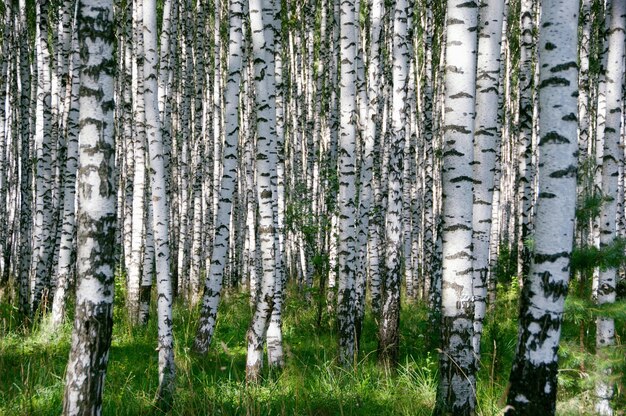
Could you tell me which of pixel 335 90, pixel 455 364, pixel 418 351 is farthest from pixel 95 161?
pixel 335 90

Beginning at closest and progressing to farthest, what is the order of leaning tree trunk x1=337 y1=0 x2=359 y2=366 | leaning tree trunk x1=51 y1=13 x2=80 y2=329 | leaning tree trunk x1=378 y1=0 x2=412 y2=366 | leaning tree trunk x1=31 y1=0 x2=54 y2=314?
leaning tree trunk x1=337 y1=0 x2=359 y2=366 < leaning tree trunk x1=378 y1=0 x2=412 y2=366 < leaning tree trunk x1=51 y1=13 x2=80 y2=329 < leaning tree trunk x1=31 y1=0 x2=54 y2=314

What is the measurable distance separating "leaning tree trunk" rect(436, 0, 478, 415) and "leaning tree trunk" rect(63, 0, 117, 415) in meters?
2.36

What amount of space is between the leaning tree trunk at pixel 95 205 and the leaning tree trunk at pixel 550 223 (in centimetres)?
258

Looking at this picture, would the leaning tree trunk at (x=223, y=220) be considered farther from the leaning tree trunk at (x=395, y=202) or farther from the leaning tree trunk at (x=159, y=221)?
the leaning tree trunk at (x=395, y=202)

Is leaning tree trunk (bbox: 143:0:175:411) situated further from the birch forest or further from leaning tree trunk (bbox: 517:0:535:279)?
leaning tree trunk (bbox: 517:0:535:279)

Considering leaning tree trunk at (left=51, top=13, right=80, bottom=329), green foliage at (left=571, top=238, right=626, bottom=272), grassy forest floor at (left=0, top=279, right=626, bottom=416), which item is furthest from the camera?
leaning tree trunk at (left=51, top=13, right=80, bottom=329)

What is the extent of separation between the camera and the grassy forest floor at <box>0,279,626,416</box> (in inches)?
180

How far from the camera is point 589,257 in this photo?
13.8 feet

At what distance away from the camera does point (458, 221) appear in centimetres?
394

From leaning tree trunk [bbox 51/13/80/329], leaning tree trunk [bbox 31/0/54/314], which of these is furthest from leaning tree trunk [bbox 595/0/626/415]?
leaning tree trunk [bbox 31/0/54/314]

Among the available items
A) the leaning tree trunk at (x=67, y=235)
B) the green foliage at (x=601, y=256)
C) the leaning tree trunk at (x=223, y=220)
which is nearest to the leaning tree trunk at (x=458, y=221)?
the green foliage at (x=601, y=256)

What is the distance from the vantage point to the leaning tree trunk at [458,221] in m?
3.88

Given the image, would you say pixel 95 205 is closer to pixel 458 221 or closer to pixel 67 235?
pixel 458 221

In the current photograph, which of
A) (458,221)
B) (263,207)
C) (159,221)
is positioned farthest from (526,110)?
(159,221)
